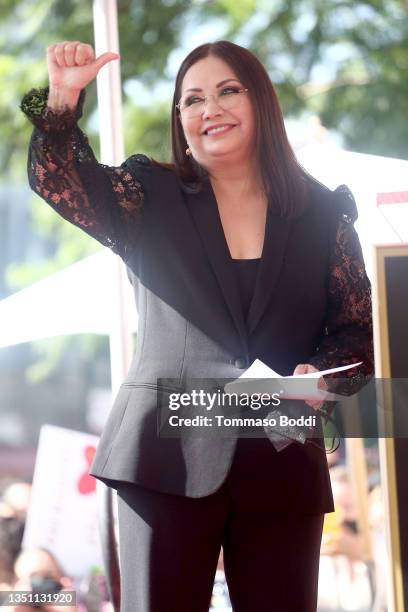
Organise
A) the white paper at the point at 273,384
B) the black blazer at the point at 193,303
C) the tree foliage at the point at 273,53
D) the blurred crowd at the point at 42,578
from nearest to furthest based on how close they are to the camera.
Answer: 1. the white paper at the point at 273,384
2. the black blazer at the point at 193,303
3. the blurred crowd at the point at 42,578
4. the tree foliage at the point at 273,53

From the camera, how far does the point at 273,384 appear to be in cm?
142

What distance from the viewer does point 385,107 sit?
560 centimetres

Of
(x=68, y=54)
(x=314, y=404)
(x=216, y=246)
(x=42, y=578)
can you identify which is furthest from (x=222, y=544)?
(x=42, y=578)

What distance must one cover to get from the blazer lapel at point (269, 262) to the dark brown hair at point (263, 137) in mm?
29

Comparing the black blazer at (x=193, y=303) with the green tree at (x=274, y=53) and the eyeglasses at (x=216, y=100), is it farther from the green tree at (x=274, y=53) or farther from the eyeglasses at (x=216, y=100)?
the green tree at (x=274, y=53)

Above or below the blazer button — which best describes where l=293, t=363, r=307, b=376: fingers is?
below

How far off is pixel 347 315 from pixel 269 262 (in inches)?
7.4

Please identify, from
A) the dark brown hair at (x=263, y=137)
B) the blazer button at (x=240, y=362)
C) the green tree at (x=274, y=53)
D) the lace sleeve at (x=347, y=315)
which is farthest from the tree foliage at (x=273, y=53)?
the blazer button at (x=240, y=362)

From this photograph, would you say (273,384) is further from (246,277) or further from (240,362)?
(246,277)

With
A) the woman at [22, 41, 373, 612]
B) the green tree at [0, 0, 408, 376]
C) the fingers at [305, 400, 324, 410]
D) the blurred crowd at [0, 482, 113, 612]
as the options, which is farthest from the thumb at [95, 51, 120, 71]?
the green tree at [0, 0, 408, 376]

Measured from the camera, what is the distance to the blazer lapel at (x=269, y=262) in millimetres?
1527

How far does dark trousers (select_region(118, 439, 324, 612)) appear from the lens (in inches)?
57.5

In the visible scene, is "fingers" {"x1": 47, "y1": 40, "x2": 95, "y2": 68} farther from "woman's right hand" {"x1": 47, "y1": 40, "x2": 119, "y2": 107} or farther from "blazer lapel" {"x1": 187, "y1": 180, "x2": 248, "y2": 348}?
"blazer lapel" {"x1": 187, "y1": 180, "x2": 248, "y2": 348}

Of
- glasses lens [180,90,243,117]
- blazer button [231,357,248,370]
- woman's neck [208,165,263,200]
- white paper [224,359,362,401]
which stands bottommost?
white paper [224,359,362,401]
